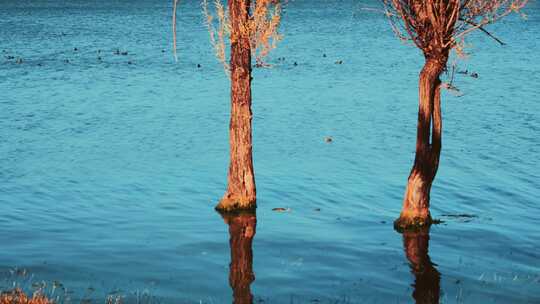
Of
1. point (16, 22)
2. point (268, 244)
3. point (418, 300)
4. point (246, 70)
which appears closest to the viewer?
point (418, 300)

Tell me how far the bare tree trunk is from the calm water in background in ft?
2.50

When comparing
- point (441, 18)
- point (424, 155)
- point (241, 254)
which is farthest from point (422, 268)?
point (441, 18)

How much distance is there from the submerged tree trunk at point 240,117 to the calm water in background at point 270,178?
2.95ft

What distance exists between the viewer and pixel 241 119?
21828 mm

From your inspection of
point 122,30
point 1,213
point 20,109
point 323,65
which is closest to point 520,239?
point 1,213

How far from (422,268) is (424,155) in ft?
11.3

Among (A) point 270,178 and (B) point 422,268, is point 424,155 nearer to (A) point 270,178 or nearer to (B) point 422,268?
(B) point 422,268

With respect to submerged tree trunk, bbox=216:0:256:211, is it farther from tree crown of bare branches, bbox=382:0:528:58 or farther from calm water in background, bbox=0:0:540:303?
tree crown of bare branches, bbox=382:0:528:58

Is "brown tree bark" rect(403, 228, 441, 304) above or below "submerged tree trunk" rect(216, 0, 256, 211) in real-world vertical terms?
below

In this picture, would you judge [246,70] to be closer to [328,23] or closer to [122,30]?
[122,30]

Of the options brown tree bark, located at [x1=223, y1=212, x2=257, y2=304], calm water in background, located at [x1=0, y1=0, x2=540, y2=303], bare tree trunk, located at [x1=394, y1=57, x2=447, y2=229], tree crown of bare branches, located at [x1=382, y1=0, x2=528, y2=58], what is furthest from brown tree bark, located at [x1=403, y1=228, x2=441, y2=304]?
tree crown of bare branches, located at [x1=382, y1=0, x2=528, y2=58]

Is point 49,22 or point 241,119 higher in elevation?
point 241,119

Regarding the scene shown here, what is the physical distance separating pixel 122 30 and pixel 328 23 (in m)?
28.3

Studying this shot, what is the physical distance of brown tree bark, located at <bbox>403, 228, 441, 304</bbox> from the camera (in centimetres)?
1630
